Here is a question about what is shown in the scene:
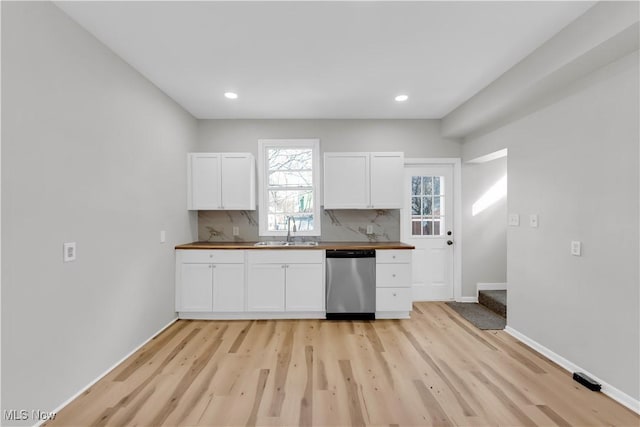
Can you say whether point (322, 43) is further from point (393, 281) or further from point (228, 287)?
point (228, 287)

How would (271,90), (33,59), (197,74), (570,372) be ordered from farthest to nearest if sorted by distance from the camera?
(271,90), (197,74), (570,372), (33,59)

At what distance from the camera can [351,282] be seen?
11.3ft

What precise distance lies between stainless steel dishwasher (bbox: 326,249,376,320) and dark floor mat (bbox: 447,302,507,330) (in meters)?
1.20

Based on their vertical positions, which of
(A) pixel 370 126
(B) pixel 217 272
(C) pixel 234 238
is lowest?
(B) pixel 217 272

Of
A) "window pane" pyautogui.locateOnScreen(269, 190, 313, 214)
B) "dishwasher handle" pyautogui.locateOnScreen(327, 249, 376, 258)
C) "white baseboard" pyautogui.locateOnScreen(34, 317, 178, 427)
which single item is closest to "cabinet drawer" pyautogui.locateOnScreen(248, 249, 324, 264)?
"dishwasher handle" pyautogui.locateOnScreen(327, 249, 376, 258)

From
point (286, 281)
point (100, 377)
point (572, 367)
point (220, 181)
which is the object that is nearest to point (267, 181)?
point (220, 181)

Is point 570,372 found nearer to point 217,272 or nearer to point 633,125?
point 633,125

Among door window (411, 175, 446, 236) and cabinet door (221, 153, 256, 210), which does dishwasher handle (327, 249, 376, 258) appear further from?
cabinet door (221, 153, 256, 210)

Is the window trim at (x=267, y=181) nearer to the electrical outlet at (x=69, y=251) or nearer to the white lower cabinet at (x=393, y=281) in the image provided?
the white lower cabinet at (x=393, y=281)

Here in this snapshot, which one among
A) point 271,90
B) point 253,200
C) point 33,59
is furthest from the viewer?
point 253,200

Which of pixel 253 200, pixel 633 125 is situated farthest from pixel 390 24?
pixel 253 200

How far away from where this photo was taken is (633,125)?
1.87 metres

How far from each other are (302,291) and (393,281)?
1128 mm

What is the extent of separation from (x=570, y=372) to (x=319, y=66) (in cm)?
334
